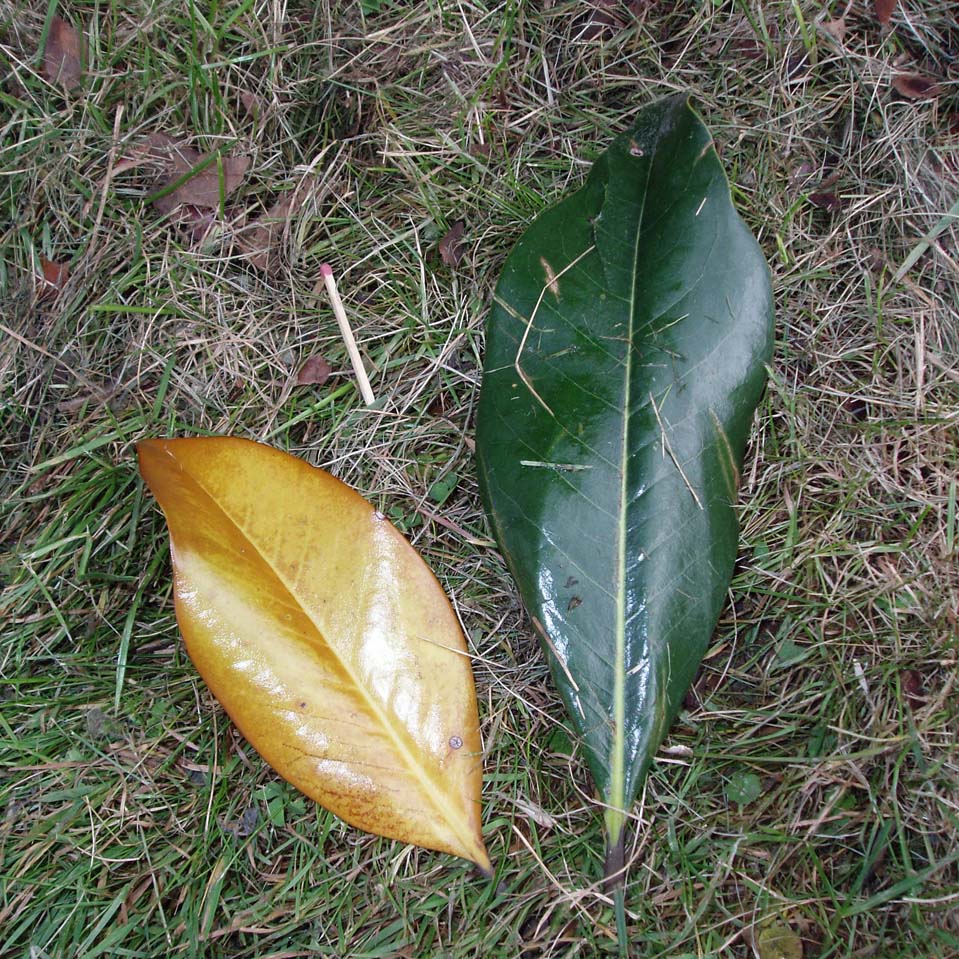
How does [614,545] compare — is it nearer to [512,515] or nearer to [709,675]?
[512,515]

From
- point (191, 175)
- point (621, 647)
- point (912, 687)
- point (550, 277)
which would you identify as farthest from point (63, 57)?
point (912, 687)

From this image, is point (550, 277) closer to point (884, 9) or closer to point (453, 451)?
point (453, 451)

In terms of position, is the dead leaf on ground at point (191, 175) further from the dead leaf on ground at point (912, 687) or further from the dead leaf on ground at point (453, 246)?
the dead leaf on ground at point (912, 687)

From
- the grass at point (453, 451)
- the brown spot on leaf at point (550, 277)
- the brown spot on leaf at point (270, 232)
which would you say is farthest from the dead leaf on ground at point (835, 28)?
the brown spot on leaf at point (270, 232)

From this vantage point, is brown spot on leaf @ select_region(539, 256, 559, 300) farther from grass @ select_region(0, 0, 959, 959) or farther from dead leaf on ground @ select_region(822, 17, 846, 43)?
dead leaf on ground @ select_region(822, 17, 846, 43)

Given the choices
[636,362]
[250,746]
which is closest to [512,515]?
[636,362]

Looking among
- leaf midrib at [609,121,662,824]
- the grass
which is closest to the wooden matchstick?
the grass

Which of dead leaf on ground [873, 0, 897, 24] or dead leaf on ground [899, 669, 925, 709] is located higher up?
dead leaf on ground [873, 0, 897, 24]
